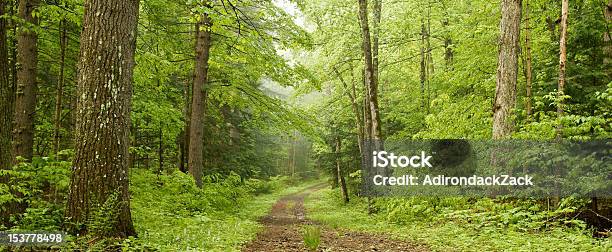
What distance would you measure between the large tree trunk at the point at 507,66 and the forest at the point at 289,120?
33 mm

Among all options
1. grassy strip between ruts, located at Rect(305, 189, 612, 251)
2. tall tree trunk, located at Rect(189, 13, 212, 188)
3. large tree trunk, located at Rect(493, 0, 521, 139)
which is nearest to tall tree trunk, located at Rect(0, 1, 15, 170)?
tall tree trunk, located at Rect(189, 13, 212, 188)

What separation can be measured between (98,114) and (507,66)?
8865mm

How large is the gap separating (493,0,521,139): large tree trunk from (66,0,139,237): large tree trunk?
8388mm

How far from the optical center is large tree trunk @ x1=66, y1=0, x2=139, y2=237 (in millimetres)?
5801

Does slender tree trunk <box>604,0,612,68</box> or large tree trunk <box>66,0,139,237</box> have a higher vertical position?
slender tree trunk <box>604,0,612,68</box>

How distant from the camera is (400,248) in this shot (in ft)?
25.7

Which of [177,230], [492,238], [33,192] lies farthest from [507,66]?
[33,192]

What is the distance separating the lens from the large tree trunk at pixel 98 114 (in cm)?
580

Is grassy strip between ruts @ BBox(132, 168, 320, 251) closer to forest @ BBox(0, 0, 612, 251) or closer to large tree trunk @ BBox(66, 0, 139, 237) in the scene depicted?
forest @ BBox(0, 0, 612, 251)

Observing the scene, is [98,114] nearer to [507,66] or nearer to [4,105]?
[4,105]

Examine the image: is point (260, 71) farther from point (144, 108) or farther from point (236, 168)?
point (236, 168)

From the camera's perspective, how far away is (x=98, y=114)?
5.80 m

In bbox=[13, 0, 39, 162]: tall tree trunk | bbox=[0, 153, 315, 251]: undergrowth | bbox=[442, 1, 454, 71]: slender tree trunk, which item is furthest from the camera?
bbox=[442, 1, 454, 71]: slender tree trunk

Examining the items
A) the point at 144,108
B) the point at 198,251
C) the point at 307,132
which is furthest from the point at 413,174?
the point at 198,251
